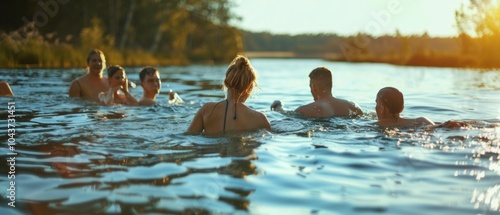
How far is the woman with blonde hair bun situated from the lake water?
15 centimetres

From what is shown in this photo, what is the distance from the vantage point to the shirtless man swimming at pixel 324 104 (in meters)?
8.15

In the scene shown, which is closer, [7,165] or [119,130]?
[7,165]

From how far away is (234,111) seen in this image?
20.2 feet

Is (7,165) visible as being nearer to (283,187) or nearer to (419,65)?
(283,187)

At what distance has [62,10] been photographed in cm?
3516

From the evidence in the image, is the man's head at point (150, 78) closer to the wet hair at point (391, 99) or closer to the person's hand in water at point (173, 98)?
the person's hand in water at point (173, 98)

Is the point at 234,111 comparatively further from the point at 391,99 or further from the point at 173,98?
the point at 173,98

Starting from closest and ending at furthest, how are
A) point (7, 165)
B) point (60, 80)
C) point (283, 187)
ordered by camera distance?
point (283, 187) < point (7, 165) < point (60, 80)

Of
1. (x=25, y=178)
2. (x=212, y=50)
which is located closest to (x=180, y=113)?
(x=25, y=178)

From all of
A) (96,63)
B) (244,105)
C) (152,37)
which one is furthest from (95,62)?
(152,37)

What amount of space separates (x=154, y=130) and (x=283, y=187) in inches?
129

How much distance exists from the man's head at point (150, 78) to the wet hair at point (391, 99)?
4400 millimetres

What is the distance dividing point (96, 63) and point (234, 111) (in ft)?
19.1

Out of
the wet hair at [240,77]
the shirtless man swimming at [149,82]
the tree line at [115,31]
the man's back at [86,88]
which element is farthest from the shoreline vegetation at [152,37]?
the wet hair at [240,77]
